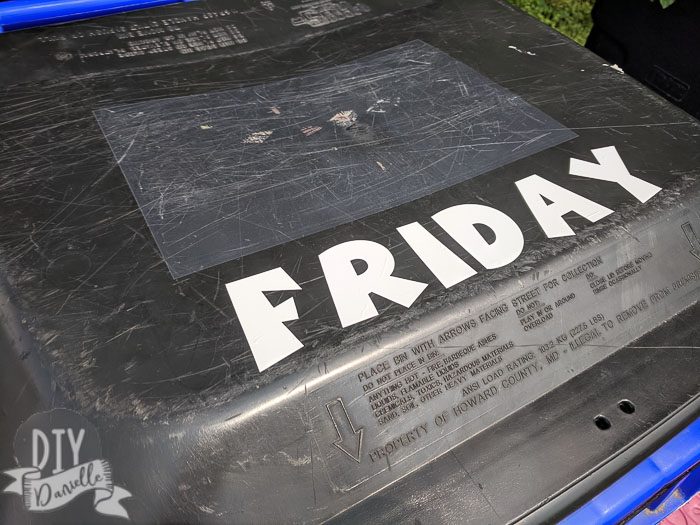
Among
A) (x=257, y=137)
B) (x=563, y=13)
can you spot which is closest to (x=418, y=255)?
(x=257, y=137)

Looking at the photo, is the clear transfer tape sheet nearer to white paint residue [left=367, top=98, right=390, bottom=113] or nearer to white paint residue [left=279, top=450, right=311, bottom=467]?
white paint residue [left=367, top=98, right=390, bottom=113]

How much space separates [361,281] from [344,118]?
1.14 feet

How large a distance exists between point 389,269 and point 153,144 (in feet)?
1.37

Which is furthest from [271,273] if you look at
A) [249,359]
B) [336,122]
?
[336,122]

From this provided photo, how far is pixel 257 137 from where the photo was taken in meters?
1.01

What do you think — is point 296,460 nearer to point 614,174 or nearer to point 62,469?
point 62,469

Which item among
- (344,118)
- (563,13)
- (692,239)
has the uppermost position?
(344,118)

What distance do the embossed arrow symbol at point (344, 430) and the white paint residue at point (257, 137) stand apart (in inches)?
17.5

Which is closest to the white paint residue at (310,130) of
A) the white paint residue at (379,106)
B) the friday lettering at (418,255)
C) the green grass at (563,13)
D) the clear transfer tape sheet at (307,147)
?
the clear transfer tape sheet at (307,147)

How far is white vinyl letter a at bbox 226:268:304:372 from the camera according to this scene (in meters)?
0.75

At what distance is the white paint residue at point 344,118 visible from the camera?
3.45 ft

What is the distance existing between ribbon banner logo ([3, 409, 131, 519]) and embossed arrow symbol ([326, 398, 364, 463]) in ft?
0.77

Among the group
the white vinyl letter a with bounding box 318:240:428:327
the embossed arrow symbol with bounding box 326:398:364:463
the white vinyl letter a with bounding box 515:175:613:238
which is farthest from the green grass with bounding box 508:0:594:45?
the embossed arrow symbol with bounding box 326:398:364:463

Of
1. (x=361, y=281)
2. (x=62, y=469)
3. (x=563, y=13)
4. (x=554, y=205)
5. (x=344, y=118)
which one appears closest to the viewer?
(x=62, y=469)
